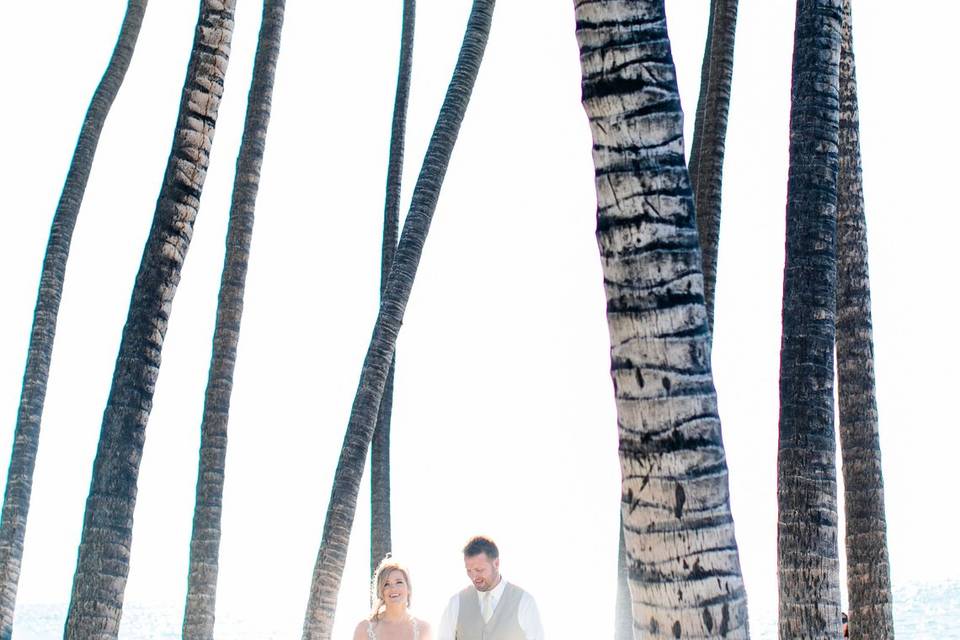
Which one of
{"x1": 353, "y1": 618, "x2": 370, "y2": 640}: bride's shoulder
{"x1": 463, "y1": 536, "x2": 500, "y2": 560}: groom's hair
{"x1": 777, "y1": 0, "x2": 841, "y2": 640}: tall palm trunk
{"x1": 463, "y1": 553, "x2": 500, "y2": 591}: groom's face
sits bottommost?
{"x1": 353, "y1": 618, "x2": 370, "y2": 640}: bride's shoulder

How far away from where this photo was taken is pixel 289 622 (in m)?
46.2

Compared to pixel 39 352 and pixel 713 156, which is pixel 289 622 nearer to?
pixel 39 352

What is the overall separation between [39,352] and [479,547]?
9.26 meters

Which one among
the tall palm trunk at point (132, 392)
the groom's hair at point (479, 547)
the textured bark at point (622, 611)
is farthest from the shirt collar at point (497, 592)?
the textured bark at point (622, 611)

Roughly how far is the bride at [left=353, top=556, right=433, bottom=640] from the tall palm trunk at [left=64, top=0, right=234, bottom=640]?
5.27 feet

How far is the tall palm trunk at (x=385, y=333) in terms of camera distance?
1182cm

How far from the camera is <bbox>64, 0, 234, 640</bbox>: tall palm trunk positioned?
26.5 ft

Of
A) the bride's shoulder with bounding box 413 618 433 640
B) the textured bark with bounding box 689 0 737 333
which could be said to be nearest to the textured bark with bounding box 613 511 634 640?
the textured bark with bounding box 689 0 737 333

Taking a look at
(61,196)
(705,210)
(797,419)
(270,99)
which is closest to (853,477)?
(797,419)

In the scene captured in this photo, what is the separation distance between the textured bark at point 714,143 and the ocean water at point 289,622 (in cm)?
2962

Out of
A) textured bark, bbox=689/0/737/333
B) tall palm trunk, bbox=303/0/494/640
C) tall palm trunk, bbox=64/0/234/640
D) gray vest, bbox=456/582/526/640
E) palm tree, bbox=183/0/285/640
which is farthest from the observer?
textured bark, bbox=689/0/737/333

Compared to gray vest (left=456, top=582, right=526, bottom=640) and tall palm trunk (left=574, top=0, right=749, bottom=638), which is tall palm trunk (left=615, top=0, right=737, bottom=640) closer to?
gray vest (left=456, top=582, right=526, bottom=640)

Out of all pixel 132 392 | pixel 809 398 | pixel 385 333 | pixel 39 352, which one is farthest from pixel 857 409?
pixel 39 352

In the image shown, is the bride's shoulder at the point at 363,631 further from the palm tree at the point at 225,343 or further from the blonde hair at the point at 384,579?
the palm tree at the point at 225,343
